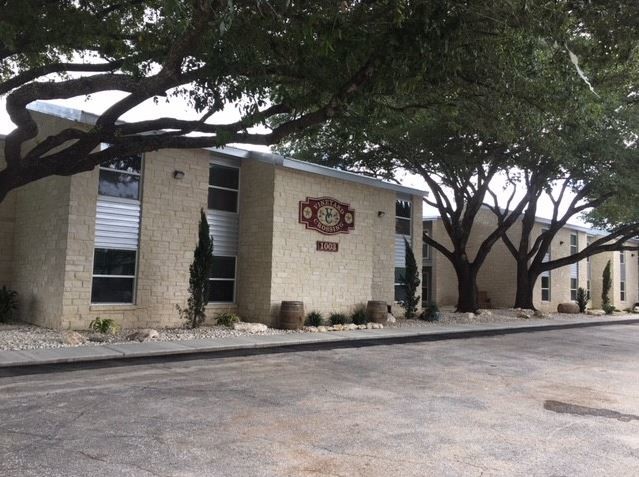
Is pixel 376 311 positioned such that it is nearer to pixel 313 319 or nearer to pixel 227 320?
pixel 313 319

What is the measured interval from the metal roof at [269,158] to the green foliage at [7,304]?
480 centimetres

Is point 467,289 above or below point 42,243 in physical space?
below

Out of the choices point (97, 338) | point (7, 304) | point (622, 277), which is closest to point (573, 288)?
point (622, 277)

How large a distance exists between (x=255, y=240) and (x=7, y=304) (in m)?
6.77

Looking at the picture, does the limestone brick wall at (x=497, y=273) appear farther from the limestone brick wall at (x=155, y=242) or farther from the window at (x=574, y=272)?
the limestone brick wall at (x=155, y=242)

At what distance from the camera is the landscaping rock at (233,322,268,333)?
14875 millimetres

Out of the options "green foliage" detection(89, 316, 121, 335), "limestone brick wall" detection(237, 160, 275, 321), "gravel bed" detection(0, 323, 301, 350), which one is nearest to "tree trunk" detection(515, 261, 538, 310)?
"limestone brick wall" detection(237, 160, 275, 321)

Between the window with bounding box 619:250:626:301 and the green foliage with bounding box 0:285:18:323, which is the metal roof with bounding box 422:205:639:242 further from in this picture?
the green foliage with bounding box 0:285:18:323

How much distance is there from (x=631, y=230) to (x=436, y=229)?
991 cm

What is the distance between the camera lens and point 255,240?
1681cm

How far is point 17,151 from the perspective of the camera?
11094 mm

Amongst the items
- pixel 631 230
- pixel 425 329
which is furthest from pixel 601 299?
pixel 425 329

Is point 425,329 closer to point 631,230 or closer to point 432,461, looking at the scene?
point 432,461

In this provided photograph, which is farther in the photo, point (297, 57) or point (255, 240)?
point (255, 240)
